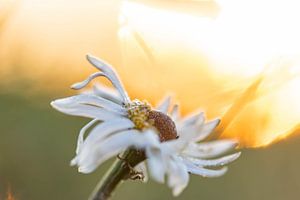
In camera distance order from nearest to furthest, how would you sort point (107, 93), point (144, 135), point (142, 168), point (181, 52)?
point (144, 135) → point (142, 168) → point (107, 93) → point (181, 52)

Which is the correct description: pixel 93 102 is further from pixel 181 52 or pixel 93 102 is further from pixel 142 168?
pixel 181 52

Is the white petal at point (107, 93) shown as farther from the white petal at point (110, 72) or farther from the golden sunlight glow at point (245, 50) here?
the golden sunlight glow at point (245, 50)

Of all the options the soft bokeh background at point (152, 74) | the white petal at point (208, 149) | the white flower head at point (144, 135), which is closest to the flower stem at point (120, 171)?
the white flower head at point (144, 135)

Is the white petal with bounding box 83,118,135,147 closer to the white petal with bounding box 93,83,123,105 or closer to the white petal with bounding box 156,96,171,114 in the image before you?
the white petal with bounding box 93,83,123,105

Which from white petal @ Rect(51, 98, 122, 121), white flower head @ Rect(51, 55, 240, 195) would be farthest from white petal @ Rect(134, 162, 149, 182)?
white petal @ Rect(51, 98, 122, 121)

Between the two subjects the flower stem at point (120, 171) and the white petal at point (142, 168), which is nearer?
the flower stem at point (120, 171)

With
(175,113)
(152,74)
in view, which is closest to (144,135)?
(175,113)

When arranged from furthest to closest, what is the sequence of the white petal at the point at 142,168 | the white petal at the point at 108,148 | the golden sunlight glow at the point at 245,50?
the golden sunlight glow at the point at 245,50 < the white petal at the point at 142,168 < the white petal at the point at 108,148
